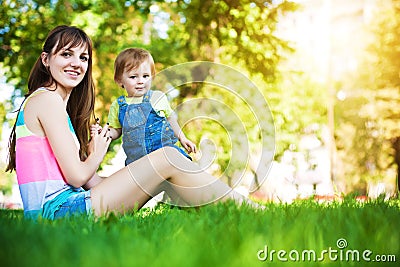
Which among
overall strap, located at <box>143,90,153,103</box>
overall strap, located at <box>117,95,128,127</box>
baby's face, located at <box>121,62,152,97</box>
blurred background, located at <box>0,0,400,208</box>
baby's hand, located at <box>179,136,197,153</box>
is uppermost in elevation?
blurred background, located at <box>0,0,400,208</box>

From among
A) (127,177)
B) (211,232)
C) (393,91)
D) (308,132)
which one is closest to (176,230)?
(211,232)

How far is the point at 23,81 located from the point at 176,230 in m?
7.28

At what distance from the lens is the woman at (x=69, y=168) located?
8.38 feet

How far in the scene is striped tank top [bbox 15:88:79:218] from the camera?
8.46 ft

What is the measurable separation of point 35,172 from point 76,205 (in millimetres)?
276

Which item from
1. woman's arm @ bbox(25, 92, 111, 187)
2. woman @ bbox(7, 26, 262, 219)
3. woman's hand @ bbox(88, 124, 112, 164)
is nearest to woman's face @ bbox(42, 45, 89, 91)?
woman @ bbox(7, 26, 262, 219)

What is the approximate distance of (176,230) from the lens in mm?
1888

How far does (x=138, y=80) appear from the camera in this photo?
11.6 feet

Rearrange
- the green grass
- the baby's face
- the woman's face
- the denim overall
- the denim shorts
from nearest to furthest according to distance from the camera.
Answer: the green grass
the denim shorts
the woman's face
the denim overall
the baby's face

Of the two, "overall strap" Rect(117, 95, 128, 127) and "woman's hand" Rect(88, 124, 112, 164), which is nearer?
"woman's hand" Rect(88, 124, 112, 164)

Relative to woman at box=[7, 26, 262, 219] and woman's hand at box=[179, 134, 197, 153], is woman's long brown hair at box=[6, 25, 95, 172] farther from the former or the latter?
woman's hand at box=[179, 134, 197, 153]

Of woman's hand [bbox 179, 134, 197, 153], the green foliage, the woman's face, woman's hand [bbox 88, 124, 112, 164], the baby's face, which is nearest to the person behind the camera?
woman's hand [bbox 88, 124, 112, 164]

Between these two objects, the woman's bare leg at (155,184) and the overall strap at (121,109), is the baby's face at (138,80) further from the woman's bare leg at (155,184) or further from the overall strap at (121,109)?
the woman's bare leg at (155,184)

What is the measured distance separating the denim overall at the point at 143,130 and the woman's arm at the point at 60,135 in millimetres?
768
